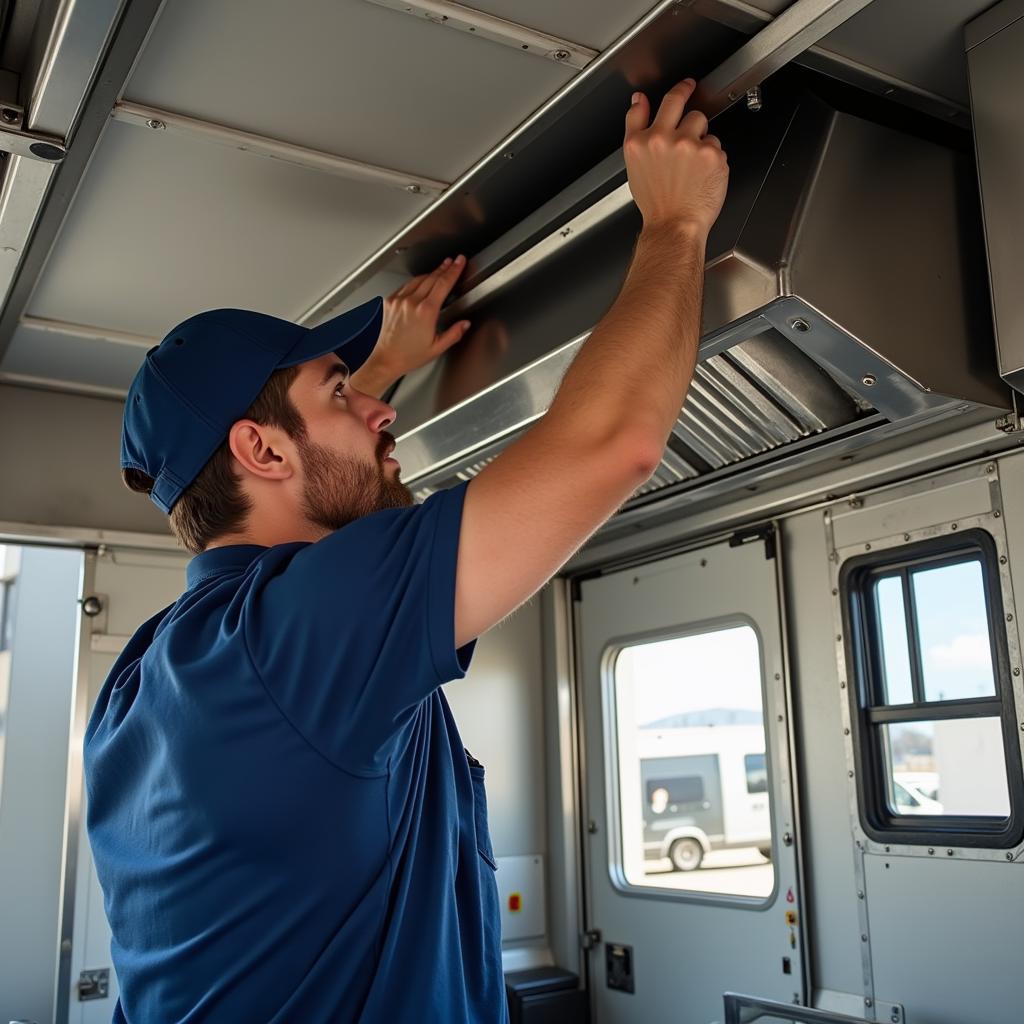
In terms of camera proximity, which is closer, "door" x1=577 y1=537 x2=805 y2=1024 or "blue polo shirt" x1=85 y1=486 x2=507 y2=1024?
"blue polo shirt" x1=85 y1=486 x2=507 y2=1024

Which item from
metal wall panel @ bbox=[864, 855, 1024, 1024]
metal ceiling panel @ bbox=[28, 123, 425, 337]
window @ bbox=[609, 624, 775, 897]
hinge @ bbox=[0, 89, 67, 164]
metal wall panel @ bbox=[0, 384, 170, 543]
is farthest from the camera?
window @ bbox=[609, 624, 775, 897]

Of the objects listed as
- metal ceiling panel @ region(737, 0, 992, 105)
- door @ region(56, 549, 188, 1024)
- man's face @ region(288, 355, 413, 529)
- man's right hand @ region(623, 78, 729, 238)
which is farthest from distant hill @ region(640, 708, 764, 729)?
man's face @ region(288, 355, 413, 529)

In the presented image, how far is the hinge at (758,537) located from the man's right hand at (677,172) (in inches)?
83.1

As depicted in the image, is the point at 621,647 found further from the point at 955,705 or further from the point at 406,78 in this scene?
the point at 406,78

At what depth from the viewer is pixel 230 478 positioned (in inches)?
61.1

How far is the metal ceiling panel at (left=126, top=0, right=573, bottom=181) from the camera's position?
2.03 m

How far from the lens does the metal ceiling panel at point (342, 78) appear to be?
2.03 meters

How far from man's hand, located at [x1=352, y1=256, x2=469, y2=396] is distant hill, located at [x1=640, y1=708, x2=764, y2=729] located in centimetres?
187

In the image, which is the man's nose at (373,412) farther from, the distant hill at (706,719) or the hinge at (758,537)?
the distant hill at (706,719)

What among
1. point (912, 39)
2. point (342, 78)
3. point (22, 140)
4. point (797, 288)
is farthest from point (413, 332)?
point (912, 39)

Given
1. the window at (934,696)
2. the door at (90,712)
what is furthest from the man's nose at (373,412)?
the door at (90,712)

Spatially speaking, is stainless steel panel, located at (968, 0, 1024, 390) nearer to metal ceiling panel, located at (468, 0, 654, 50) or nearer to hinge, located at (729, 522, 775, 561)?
metal ceiling panel, located at (468, 0, 654, 50)

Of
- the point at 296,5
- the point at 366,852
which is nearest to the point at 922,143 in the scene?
the point at 296,5

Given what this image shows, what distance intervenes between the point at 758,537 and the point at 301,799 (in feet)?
9.32
